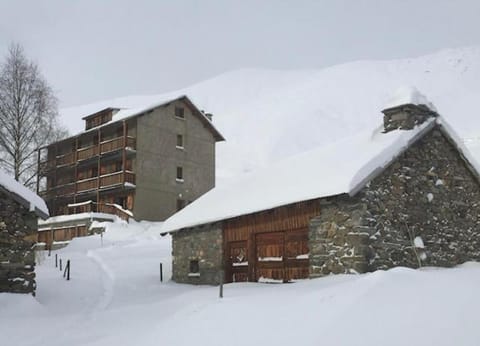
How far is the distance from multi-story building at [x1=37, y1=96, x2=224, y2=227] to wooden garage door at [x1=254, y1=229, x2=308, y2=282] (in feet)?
67.6

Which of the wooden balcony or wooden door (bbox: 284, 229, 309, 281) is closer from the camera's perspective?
wooden door (bbox: 284, 229, 309, 281)

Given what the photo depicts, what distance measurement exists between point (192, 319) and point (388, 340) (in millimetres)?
4351

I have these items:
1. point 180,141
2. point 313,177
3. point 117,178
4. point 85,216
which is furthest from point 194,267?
point 180,141

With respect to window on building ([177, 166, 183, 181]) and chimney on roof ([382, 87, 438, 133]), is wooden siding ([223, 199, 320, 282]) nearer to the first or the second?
chimney on roof ([382, 87, 438, 133])

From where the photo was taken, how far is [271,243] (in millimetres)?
17719

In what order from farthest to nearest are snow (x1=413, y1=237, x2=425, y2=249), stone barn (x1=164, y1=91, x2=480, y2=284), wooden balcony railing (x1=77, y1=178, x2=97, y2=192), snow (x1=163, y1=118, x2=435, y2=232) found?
wooden balcony railing (x1=77, y1=178, x2=97, y2=192)
snow (x1=413, y1=237, x2=425, y2=249)
snow (x1=163, y1=118, x2=435, y2=232)
stone barn (x1=164, y1=91, x2=480, y2=284)

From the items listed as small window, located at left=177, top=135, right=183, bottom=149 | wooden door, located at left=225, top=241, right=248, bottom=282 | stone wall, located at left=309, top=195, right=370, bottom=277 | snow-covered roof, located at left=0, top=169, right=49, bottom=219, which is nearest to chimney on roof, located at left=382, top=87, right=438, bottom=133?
stone wall, located at left=309, top=195, right=370, bottom=277

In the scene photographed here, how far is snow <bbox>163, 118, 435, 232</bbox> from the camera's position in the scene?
51.0 feet

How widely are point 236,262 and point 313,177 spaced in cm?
405

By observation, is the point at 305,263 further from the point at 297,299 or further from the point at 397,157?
the point at 297,299

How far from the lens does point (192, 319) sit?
11234 millimetres

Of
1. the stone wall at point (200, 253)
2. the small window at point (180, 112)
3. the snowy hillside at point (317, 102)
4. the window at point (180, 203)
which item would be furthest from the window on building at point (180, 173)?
the stone wall at point (200, 253)

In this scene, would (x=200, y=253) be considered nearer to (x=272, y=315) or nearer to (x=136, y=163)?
(x=272, y=315)

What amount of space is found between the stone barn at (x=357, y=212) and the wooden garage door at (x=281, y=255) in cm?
3
